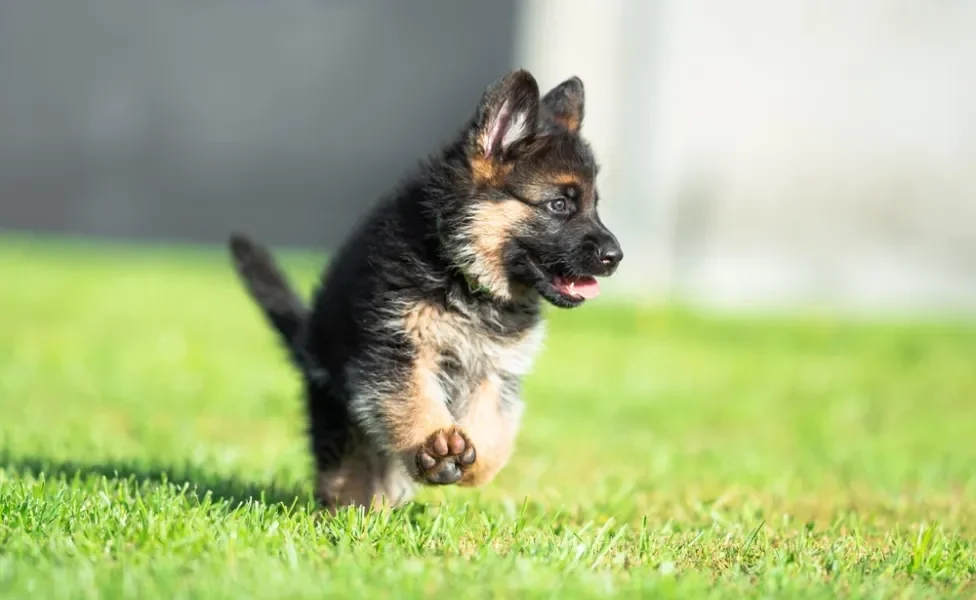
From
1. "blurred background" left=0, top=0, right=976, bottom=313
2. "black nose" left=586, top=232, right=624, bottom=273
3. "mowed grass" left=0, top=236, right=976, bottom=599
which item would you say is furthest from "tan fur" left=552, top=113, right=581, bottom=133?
"blurred background" left=0, top=0, right=976, bottom=313

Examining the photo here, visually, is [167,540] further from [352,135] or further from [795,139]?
[352,135]

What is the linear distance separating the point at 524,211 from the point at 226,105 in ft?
46.3

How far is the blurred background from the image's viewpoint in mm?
14430

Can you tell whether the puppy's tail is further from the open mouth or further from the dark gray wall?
the dark gray wall

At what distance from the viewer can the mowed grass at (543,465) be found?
317 centimetres

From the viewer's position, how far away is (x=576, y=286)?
438cm

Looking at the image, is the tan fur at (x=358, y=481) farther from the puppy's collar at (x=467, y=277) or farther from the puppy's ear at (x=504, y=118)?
the puppy's ear at (x=504, y=118)

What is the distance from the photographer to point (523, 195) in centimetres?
441

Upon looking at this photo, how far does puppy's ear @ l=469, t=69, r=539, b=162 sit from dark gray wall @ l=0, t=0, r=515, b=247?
13.2m

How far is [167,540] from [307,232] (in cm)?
1476

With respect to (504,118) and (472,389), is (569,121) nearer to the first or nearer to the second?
(504,118)

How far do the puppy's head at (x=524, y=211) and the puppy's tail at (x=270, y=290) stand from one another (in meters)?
1.07

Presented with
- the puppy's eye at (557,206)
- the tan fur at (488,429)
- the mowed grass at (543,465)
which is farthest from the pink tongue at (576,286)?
the mowed grass at (543,465)

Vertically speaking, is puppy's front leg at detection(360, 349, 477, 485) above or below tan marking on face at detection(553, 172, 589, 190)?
below
